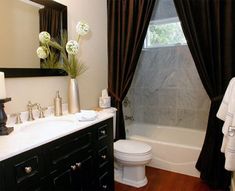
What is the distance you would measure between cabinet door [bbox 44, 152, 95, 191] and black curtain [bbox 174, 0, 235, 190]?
52.2 inches

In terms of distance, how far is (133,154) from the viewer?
7.04ft

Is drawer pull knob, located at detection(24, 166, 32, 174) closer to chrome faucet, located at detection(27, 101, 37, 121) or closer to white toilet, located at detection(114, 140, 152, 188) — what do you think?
chrome faucet, located at detection(27, 101, 37, 121)

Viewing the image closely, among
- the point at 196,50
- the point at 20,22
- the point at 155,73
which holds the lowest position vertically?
the point at 155,73

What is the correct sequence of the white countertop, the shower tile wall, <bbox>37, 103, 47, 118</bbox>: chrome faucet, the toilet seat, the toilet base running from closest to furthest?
the white countertop → <bbox>37, 103, 47, 118</bbox>: chrome faucet → the toilet seat → the toilet base → the shower tile wall

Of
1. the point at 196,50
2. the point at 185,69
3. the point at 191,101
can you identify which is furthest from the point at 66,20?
the point at 191,101

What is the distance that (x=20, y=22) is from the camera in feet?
5.51

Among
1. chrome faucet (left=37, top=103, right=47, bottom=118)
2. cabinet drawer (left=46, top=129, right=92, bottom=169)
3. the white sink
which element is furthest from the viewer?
chrome faucet (left=37, top=103, right=47, bottom=118)

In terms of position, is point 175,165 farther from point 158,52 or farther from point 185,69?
point 158,52

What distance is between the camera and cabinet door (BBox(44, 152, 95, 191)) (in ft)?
4.24

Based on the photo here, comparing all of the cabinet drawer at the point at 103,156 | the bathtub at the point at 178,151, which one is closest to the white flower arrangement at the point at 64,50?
the cabinet drawer at the point at 103,156

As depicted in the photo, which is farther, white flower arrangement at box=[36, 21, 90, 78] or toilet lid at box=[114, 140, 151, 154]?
toilet lid at box=[114, 140, 151, 154]

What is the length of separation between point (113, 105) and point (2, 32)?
61.1 inches

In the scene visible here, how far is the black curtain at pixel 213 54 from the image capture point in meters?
2.06

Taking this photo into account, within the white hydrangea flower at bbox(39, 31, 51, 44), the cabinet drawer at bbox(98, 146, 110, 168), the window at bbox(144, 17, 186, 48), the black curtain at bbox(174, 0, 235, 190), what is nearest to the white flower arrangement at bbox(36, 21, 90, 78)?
the white hydrangea flower at bbox(39, 31, 51, 44)
